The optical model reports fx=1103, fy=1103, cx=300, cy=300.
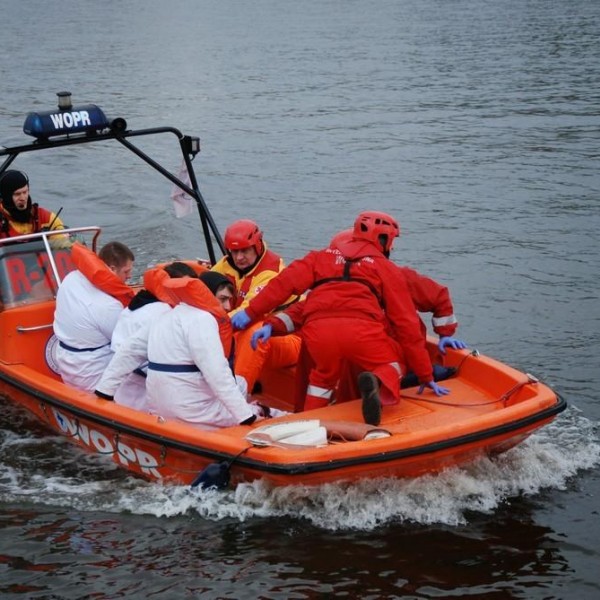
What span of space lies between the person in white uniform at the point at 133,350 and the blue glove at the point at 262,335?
1.77 ft

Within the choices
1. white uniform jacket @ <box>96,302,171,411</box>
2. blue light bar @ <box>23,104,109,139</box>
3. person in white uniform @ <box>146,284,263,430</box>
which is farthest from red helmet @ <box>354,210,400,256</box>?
blue light bar @ <box>23,104,109,139</box>

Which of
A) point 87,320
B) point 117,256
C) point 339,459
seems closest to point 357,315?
point 339,459

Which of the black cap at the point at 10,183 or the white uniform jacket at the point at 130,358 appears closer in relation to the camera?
the white uniform jacket at the point at 130,358

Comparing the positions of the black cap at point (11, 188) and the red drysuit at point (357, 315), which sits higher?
the black cap at point (11, 188)

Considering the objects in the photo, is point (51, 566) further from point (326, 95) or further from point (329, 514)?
point (326, 95)

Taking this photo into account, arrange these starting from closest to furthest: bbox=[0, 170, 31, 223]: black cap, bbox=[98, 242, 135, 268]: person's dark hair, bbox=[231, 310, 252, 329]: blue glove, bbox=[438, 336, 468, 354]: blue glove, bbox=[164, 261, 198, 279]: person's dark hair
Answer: bbox=[164, 261, 198, 279]: person's dark hair, bbox=[231, 310, 252, 329]: blue glove, bbox=[438, 336, 468, 354]: blue glove, bbox=[98, 242, 135, 268]: person's dark hair, bbox=[0, 170, 31, 223]: black cap

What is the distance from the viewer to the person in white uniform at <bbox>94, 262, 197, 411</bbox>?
20.8ft

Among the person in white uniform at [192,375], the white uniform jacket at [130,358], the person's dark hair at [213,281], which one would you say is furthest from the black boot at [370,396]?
the white uniform jacket at [130,358]

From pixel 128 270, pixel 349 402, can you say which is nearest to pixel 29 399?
pixel 128 270

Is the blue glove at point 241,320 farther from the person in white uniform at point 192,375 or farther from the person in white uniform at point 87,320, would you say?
the person in white uniform at point 87,320

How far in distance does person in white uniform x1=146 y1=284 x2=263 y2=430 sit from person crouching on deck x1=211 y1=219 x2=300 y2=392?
1.52 ft

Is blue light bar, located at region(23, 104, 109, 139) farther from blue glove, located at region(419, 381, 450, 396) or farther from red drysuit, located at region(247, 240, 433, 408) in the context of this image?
blue glove, located at region(419, 381, 450, 396)

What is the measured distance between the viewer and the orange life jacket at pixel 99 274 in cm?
695

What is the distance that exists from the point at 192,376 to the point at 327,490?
39.0 inches
